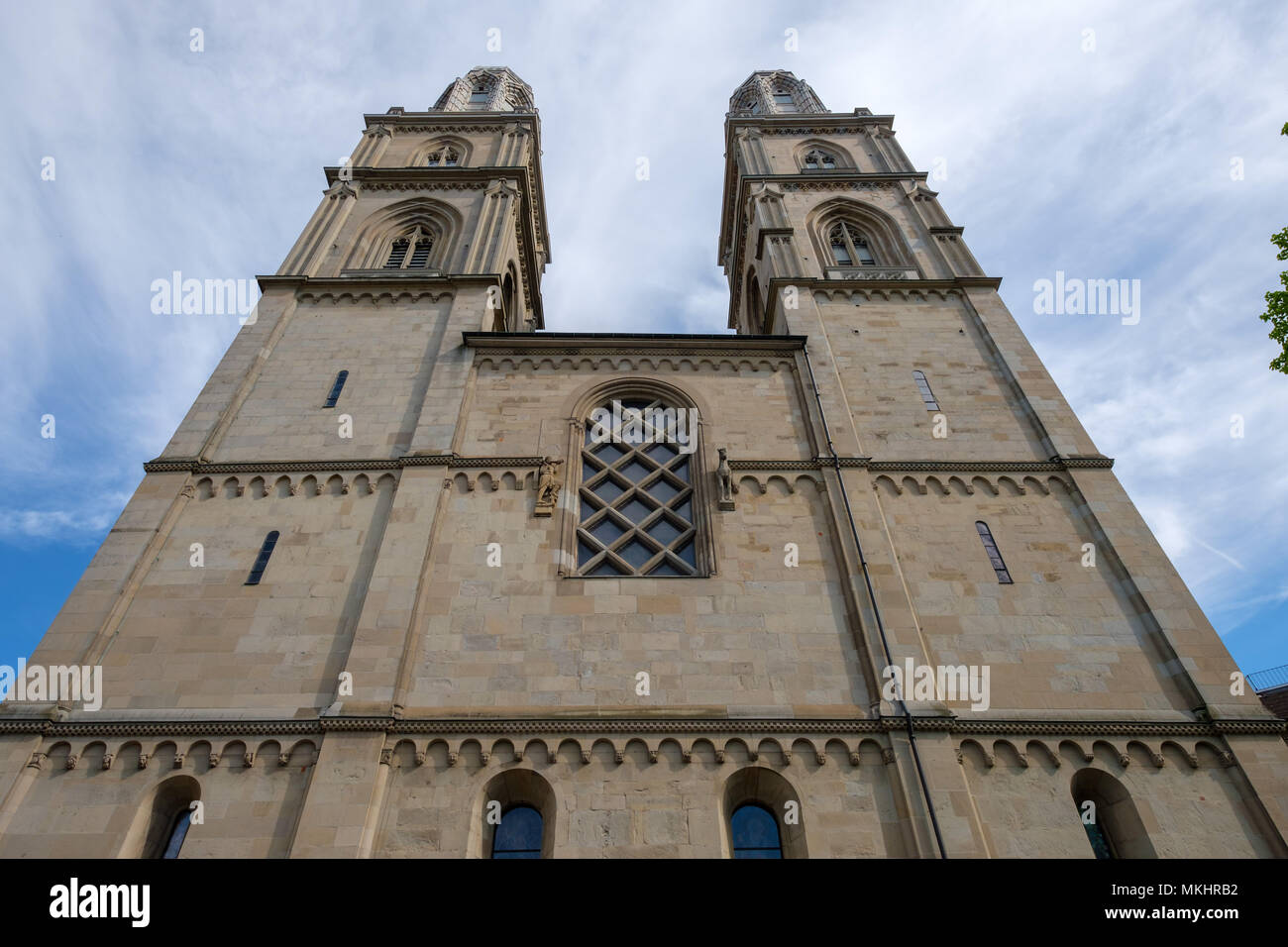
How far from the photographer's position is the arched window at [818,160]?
26.7m

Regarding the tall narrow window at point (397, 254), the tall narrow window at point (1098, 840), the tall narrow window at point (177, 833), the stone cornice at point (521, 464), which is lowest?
the tall narrow window at point (1098, 840)

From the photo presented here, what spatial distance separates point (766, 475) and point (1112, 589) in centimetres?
595

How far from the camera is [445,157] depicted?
2603 centimetres

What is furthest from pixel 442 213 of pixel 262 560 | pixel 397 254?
pixel 262 560

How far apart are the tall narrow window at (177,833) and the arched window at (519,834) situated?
390 cm

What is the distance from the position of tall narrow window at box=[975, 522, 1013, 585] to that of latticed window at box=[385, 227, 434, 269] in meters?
15.7

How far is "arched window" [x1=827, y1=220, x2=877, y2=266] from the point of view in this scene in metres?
21.6

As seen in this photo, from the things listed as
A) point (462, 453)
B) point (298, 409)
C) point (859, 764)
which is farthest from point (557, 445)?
point (859, 764)

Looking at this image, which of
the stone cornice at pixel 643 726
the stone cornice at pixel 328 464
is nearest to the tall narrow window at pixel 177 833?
the stone cornice at pixel 643 726

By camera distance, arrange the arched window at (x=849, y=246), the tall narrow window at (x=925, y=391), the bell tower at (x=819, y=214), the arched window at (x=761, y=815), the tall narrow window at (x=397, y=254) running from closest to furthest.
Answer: the arched window at (x=761, y=815)
the tall narrow window at (x=925, y=391)
the bell tower at (x=819, y=214)
the tall narrow window at (x=397, y=254)
the arched window at (x=849, y=246)

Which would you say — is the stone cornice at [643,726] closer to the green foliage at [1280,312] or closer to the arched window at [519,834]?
the arched window at [519,834]

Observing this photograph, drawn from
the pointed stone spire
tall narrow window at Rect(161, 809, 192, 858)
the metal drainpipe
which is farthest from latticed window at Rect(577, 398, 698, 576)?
the pointed stone spire
